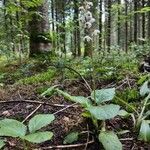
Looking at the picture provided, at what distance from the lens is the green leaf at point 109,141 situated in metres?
2.10

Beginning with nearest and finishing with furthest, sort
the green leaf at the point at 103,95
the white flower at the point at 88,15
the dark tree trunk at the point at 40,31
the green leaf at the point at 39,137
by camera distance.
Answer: the green leaf at the point at 39,137 < the white flower at the point at 88,15 < the green leaf at the point at 103,95 < the dark tree trunk at the point at 40,31

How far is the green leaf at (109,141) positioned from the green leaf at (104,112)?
0.14 m

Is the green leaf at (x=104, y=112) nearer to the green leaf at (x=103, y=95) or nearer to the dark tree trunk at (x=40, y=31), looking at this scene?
the green leaf at (x=103, y=95)

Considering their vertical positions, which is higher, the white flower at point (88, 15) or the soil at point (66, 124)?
the white flower at point (88, 15)

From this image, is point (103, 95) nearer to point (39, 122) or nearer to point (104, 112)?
point (104, 112)

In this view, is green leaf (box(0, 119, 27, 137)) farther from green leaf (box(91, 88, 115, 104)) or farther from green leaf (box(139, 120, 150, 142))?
green leaf (box(139, 120, 150, 142))

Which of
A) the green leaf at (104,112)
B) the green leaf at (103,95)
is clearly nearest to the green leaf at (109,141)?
the green leaf at (104,112)

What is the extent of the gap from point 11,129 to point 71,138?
49 cm

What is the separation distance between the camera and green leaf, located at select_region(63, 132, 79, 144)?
2356 millimetres

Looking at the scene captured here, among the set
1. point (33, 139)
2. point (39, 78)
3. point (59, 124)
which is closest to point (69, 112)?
point (59, 124)

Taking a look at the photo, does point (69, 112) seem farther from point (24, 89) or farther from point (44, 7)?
point (44, 7)

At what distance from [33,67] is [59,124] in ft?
12.1

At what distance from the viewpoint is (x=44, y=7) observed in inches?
299

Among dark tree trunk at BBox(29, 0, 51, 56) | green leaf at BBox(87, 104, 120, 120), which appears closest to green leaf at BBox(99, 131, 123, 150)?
green leaf at BBox(87, 104, 120, 120)
